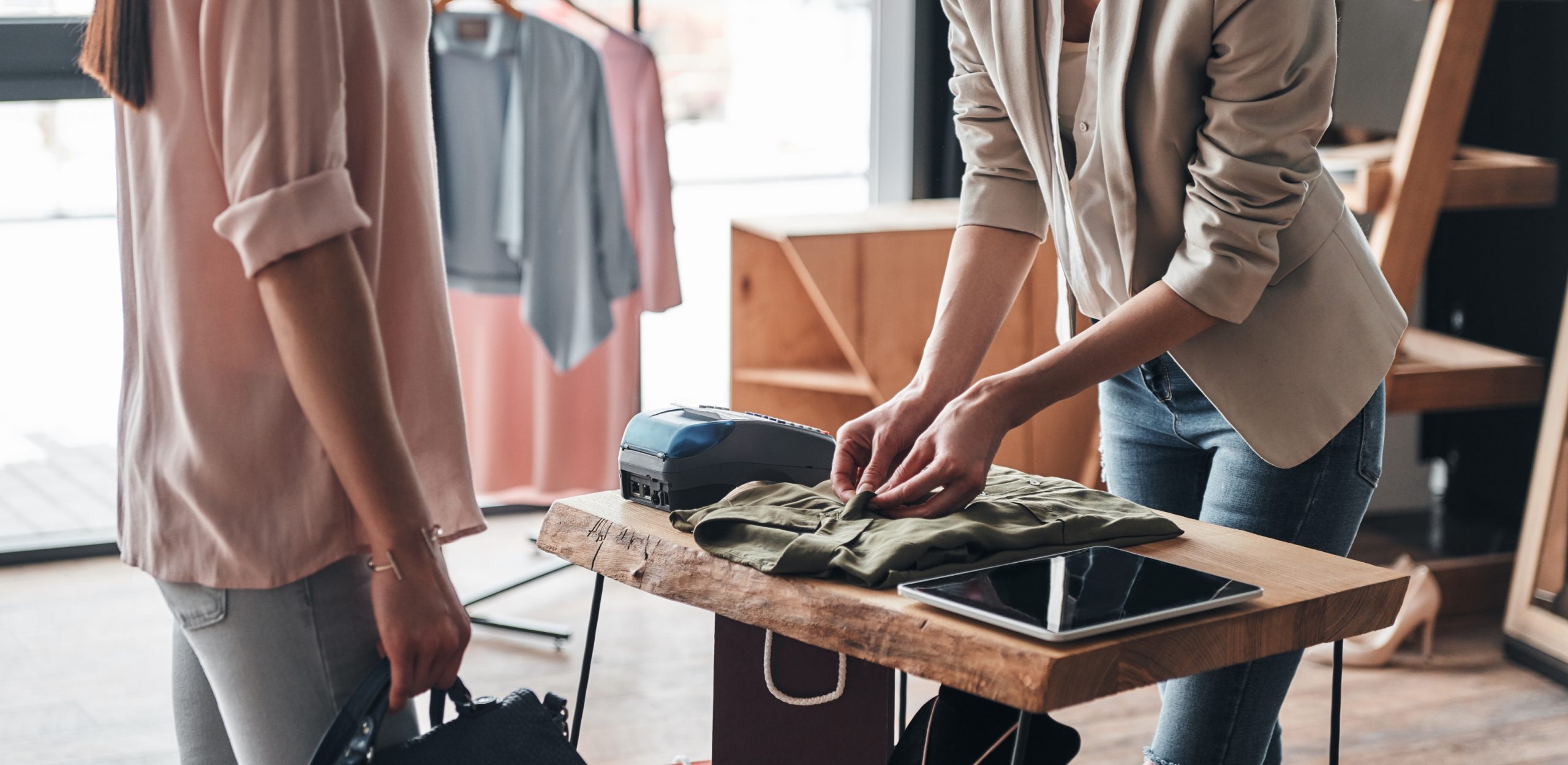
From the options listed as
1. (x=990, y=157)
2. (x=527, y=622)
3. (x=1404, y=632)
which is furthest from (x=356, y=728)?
(x=1404, y=632)

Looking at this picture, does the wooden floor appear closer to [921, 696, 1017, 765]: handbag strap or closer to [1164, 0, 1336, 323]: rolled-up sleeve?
[921, 696, 1017, 765]: handbag strap

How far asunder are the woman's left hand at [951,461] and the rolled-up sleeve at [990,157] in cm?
34

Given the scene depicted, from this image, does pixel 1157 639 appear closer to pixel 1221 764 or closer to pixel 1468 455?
pixel 1221 764

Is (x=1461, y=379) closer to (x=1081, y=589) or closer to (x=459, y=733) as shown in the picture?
(x=1081, y=589)

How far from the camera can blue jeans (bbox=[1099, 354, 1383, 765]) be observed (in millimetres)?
1280

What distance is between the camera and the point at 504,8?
Answer: 2629 millimetres

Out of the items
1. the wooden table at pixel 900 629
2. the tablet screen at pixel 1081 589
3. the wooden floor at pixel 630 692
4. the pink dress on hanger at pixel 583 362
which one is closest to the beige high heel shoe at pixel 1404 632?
the wooden floor at pixel 630 692

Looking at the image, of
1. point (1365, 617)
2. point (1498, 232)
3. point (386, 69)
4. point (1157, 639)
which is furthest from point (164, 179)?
point (1498, 232)

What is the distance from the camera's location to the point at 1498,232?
3.16 metres

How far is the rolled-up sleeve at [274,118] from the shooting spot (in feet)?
2.92

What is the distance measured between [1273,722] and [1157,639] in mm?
495

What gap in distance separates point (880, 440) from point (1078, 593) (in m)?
0.34

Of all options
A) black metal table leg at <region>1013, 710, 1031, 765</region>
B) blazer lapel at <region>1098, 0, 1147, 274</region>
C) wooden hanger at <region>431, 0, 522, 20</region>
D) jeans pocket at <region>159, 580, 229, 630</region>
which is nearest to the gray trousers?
jeans pocket at <region>159, 580, 229, 630</region>

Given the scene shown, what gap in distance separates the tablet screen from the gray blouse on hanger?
1805mm
